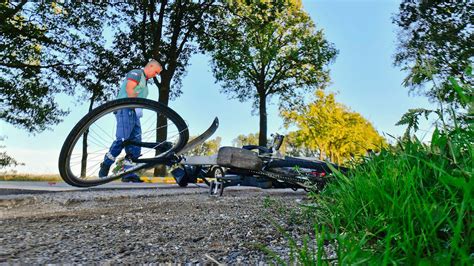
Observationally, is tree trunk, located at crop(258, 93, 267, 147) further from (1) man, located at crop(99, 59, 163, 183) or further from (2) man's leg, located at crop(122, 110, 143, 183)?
(2) man's leg, located at crop(122, 110, 143, 183)

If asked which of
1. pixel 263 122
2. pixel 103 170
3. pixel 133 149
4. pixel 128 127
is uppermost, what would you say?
pixel 263 122

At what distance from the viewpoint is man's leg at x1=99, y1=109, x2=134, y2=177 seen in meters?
5.55

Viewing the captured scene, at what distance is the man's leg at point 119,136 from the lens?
5555 mm

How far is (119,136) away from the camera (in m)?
5.93

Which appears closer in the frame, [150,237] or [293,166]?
[150,237]

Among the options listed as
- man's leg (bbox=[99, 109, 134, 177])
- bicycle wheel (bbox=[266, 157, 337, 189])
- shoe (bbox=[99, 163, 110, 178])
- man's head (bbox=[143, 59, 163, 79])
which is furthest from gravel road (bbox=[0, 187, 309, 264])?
man's head (bbox=[143, 59, 163, 79])

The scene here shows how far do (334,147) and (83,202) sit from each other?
32.9 metres

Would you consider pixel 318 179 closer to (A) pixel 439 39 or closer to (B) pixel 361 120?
(A) pixel 439 39

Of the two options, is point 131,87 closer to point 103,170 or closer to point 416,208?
point 103,170

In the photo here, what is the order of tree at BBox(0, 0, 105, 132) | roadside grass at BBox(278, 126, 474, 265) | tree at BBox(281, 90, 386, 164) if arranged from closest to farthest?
roadside grass at BBox(278, 126, 474, 265) < tree at BBox(0, 0, 105, 132) < tree at BBox(281, 90, 386, 164)

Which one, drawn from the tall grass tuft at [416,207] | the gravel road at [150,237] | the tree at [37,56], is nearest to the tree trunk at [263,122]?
the tree at [37,56]

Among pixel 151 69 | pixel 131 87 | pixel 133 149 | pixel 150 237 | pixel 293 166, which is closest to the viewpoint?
pixel 150 237

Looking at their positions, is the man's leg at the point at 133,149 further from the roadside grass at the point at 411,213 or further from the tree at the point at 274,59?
the tree at the point at 274,59

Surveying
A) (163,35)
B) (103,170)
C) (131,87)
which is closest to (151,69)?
(131,87)
